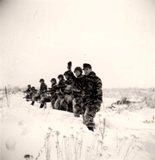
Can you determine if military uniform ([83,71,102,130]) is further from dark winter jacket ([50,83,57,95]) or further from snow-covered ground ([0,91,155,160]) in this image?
dark winter jacket ([50,83,57,95])

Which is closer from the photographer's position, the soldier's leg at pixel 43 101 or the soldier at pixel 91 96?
the soldier at pixel 91 96

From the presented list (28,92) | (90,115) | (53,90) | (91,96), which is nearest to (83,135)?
(90,115)

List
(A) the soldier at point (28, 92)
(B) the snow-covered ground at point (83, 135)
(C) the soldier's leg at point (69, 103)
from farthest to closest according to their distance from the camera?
(A) the soldier at point (28, 92) → (C) the soldier's leg at point (69, 103) → (B) the snow-covered ground at point (83, 135)

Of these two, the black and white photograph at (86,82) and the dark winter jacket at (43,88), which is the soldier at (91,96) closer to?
the black and white photograph at (86,82)

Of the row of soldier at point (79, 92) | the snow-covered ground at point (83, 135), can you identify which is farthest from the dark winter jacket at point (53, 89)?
the snow-covered ground at point (83, 135)

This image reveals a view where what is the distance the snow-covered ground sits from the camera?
A: 2.02 metres

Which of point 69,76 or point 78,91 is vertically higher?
point 69,76

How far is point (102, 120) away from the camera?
2.07m

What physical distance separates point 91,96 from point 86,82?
0.32 feet

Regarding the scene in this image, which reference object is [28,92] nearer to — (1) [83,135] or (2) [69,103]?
(2) [69,103]

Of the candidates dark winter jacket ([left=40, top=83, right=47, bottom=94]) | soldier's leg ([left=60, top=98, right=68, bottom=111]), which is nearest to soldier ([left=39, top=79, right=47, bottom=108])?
dark winter jacket ([left=40, top=83, right=47, bottom=94])

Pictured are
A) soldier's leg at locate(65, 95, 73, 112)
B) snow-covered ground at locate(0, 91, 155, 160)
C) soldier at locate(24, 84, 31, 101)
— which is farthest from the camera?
soldier at locate(24, 84, 31, 101)

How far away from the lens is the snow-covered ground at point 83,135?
6.63 feet

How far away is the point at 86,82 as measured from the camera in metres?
2.07
